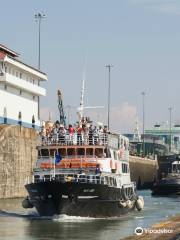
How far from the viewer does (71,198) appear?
5188cm

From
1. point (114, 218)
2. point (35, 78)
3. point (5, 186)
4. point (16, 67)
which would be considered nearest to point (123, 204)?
point (114, 218)

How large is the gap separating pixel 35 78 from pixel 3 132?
28161 millimetres

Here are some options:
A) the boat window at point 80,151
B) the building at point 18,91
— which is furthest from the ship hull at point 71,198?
the building at point 18,91

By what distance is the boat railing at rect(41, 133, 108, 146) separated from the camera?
55.5 meters

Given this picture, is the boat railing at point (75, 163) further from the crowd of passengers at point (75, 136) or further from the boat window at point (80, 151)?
the crowd of passengers at point (75, 136)

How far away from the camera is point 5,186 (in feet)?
262

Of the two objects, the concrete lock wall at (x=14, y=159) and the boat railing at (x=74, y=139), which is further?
the concrete lock wall at (x=14, y=159)

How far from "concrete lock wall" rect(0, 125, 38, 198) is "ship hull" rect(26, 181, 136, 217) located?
1017 inches

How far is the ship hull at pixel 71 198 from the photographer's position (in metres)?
51.9

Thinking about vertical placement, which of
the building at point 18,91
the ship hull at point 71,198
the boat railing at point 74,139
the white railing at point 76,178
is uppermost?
the building at point 18,91

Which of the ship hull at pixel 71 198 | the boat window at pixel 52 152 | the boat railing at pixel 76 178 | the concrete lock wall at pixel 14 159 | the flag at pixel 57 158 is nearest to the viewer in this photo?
the ship hull at pixel 71 198

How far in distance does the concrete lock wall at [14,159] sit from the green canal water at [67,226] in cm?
1784

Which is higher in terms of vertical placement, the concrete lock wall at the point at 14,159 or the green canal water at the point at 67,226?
the concrete lock wall at the point at 14,159

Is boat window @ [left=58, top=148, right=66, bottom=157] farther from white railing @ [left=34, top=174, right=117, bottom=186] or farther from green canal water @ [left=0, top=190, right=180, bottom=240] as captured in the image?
green canal water @ [left=0, top=190, right=180, bottom=240]
